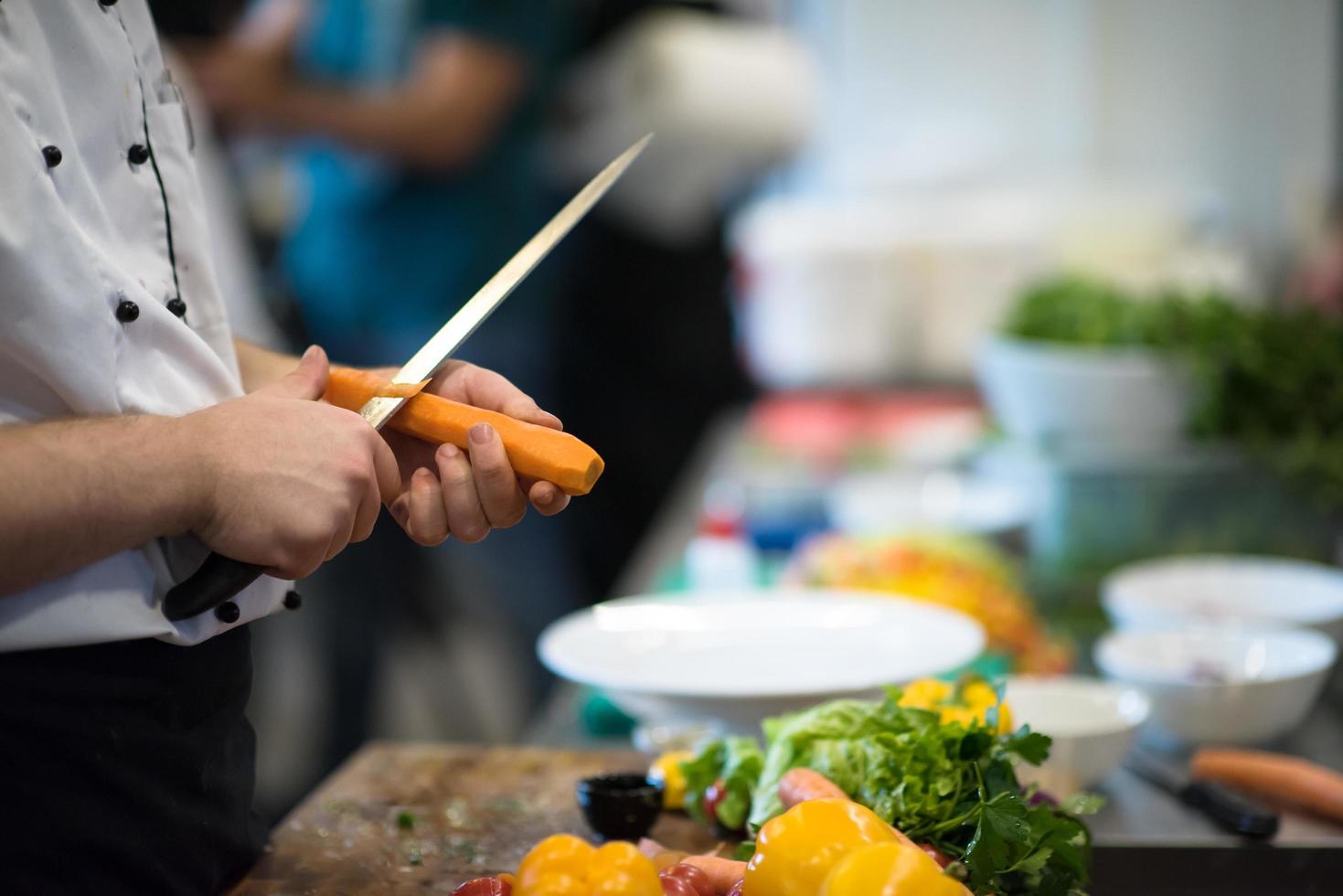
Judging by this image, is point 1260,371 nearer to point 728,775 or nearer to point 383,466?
point 728,775

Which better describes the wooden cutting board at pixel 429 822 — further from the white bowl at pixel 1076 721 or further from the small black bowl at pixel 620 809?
the white bowl at pixel 1076 721

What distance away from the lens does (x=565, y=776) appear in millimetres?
1648

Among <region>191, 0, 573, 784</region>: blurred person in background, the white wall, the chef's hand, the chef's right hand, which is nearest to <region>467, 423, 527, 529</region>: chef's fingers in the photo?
the chef's hand

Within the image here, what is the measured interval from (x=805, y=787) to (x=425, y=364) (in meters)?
0.50

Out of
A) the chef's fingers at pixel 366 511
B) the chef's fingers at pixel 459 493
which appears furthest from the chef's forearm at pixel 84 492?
the chef's fingers at pixel 459 493

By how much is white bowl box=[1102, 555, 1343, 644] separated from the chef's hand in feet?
4.21

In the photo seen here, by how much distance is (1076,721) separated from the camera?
1787 mm

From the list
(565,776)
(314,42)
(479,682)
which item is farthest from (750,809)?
(479,682)

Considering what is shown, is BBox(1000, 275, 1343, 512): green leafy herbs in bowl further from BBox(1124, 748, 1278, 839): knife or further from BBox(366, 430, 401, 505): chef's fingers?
BBox(366, 430, 401, 505): chef's fingers

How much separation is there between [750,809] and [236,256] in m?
2.68

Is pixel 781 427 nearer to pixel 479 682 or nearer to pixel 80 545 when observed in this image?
pixel 479 682

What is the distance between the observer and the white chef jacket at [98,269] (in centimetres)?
109

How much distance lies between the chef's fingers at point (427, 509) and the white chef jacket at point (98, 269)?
5.9 inches

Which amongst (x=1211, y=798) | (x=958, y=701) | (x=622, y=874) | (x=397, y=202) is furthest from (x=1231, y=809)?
(x=397, y=202)
